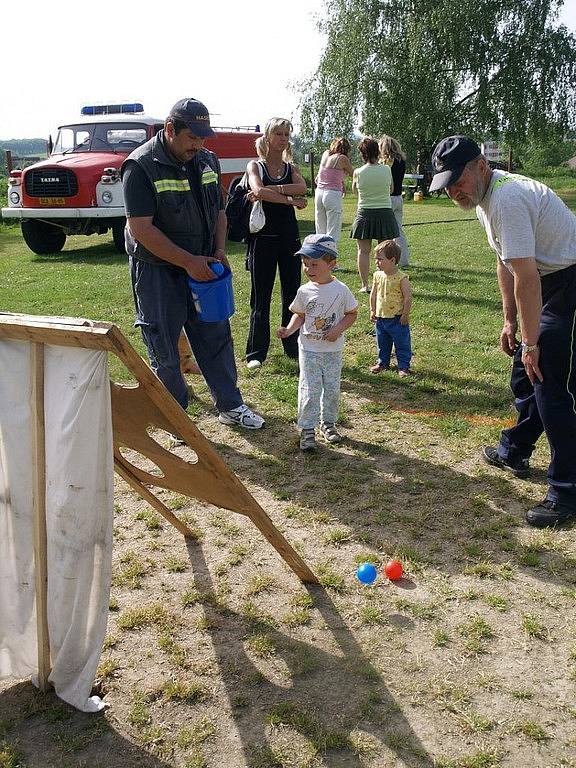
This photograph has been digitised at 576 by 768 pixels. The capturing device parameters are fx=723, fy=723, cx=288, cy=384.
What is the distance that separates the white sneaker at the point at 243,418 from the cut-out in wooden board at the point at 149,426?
6.07 feet

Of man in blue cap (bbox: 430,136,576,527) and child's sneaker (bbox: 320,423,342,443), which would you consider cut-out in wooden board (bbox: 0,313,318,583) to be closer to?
man in blue cap (bbox: 430,136,576,527)

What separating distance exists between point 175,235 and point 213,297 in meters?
0.44

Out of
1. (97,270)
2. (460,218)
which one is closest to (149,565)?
(97,270)

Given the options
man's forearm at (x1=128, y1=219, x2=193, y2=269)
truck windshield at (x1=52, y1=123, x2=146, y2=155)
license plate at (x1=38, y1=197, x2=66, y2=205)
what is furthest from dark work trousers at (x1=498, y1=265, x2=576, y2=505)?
truck windshield at (x1=52, y1=123, x2=146, y2=155)

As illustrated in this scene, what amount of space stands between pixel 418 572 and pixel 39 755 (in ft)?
5.95

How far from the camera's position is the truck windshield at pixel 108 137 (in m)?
13.9

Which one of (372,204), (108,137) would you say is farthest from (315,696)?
(108,137)

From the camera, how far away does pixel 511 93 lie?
29.3 m

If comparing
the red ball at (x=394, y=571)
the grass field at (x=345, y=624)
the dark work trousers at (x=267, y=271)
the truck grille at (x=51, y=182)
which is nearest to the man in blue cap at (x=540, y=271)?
the grass field at (x=345, y=624)

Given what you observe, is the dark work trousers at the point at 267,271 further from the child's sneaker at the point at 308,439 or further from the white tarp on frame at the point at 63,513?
the white tarp on frame at the point at 63,513

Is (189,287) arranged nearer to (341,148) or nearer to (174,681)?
(174,681)

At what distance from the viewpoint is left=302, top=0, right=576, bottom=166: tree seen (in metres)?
28.2

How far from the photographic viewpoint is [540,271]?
11.8 feet

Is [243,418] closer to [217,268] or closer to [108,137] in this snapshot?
[217,268]
